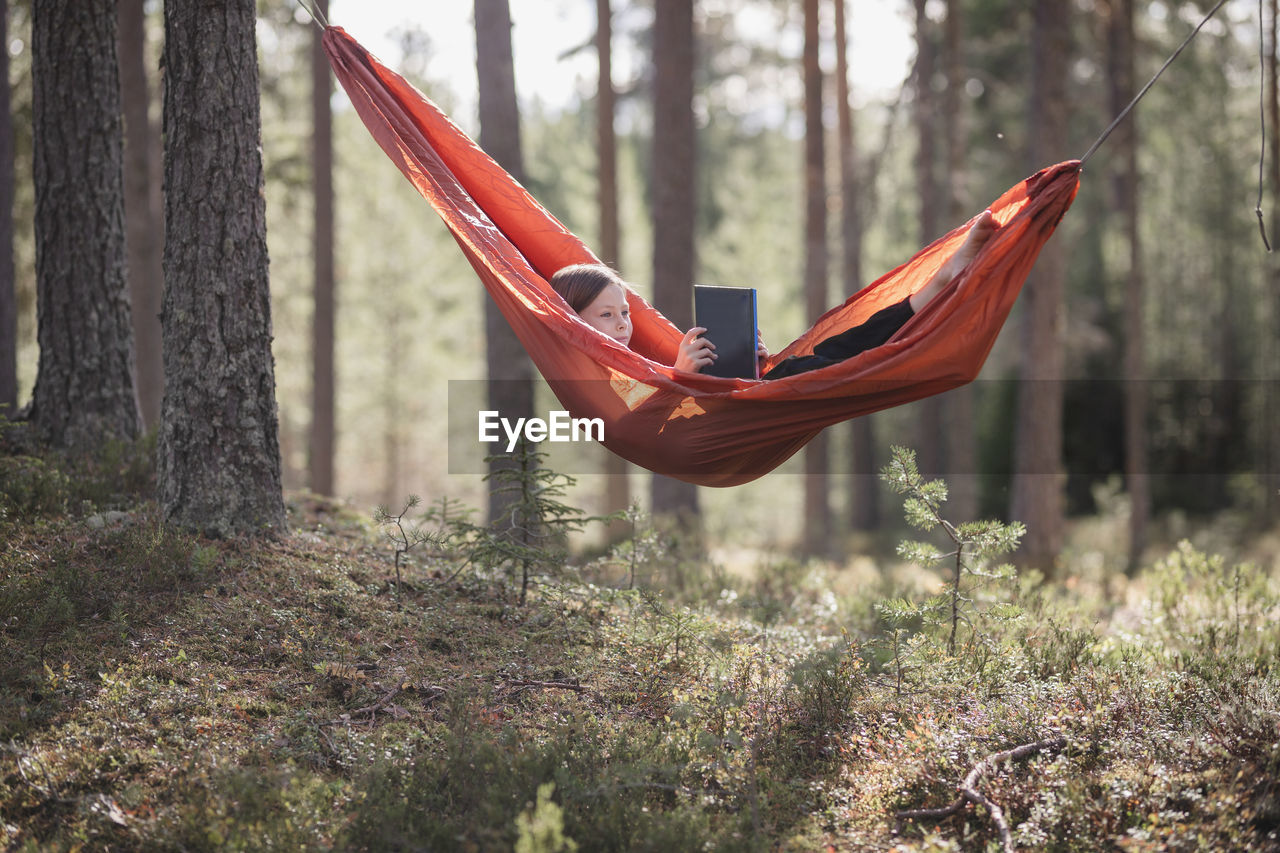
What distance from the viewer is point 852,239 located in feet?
43.3

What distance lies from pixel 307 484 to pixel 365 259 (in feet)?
21.3

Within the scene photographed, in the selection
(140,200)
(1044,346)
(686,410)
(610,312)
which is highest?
(140,200)

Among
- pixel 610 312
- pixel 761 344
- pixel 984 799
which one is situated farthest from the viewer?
pixel 610 312

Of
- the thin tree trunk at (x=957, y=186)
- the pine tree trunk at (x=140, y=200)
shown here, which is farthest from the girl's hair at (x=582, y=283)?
the thin tree trunk at (x=957, y=186)

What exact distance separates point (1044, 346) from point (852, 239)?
17.3 ft

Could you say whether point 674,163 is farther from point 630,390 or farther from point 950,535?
point 950,535

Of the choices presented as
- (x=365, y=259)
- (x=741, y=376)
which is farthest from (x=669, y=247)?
(x=365, y=259)

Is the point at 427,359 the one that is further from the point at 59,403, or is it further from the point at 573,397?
the point at 573,397

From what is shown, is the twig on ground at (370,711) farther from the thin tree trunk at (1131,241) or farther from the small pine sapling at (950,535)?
the thin tree trunk at (1131,241)

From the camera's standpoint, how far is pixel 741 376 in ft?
12.1

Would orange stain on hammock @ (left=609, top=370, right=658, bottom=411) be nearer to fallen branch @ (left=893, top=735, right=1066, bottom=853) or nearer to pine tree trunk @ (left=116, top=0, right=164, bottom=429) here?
fallen branch @ (left=893, top=735, right=1066, bottom=853)

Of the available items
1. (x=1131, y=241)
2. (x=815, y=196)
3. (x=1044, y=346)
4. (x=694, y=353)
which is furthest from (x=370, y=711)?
(x=1131, y=241)

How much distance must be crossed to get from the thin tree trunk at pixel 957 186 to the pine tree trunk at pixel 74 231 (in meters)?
7.47

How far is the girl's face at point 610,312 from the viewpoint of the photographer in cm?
413
